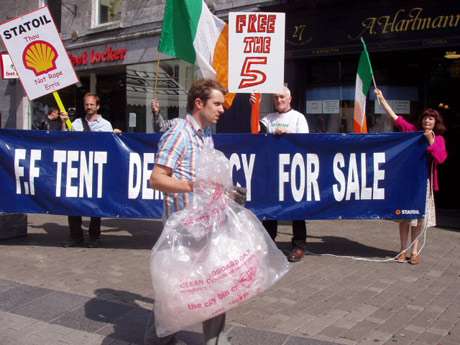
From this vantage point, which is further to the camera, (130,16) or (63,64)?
(130,16)

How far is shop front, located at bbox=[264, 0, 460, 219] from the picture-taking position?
352 inches

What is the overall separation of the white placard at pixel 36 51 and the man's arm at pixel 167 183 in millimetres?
4196

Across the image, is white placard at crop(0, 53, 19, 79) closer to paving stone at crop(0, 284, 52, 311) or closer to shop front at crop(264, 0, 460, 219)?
shop front at crop(264, 0, 460, 219)

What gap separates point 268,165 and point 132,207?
1739 mm

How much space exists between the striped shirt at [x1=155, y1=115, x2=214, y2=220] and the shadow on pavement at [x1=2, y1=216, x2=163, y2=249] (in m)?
3.79

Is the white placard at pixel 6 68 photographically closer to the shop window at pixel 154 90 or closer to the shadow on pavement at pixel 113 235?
the shop window at pixel 154 90

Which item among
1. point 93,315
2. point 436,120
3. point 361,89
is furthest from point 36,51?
point 436,120

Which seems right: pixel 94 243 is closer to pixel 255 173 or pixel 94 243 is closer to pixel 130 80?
pixel 255 173

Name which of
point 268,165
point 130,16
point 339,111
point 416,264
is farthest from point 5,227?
point 130,16

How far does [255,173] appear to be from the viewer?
648 centimetres

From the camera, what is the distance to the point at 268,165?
6445 mm

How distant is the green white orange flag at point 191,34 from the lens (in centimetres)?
702

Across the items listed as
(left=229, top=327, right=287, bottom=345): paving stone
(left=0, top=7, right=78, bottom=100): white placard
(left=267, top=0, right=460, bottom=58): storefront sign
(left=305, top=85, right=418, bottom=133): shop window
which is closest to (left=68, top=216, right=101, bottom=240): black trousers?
(left=0, top=7, right=78, bottom=100): white placard

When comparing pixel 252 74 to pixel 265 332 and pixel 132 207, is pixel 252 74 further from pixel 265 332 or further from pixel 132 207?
pixel 265 332
